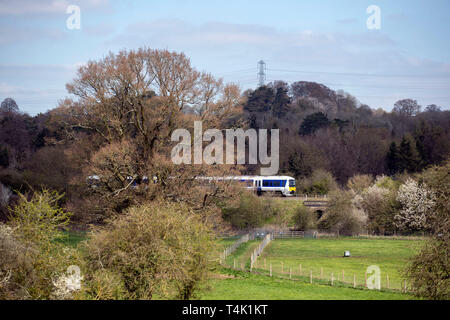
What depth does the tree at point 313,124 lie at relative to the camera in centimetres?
10150

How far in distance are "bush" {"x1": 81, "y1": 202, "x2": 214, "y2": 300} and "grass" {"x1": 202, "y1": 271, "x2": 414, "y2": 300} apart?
3.11 m

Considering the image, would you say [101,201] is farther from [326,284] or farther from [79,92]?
[326,284]

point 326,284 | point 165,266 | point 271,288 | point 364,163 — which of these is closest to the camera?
point 165,266

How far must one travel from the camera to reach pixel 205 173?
30.8 m

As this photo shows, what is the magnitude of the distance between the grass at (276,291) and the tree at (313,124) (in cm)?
7501

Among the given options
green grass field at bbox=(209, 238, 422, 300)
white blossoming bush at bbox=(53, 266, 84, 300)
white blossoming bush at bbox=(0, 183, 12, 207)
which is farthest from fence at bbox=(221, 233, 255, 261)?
white blossoming bush at bbox=(0, 183, 12, 207)

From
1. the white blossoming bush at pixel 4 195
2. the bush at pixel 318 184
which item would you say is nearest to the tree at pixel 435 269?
the white blossoming bush at pixel 4 195

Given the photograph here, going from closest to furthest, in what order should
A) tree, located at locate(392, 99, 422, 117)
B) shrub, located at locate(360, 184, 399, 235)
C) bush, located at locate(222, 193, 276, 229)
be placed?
1. bush, located at locate(222, 193, 276, 229)
2. shrub, located at locate(360, 184, 399, 235)
3. tree, located at locate(392, 99, 422, 117)

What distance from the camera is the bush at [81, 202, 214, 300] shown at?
1673 cm

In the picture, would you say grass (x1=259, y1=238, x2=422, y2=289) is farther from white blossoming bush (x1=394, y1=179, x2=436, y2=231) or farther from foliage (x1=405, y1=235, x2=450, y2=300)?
foliage (x1=405, y1=235, x2=450, y2=300)

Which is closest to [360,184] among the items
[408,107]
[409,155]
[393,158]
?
[409,155]

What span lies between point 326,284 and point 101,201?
41.2 ft

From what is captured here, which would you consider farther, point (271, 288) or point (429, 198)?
point (429, 198)

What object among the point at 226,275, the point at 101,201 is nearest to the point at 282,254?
the point at 226,275
